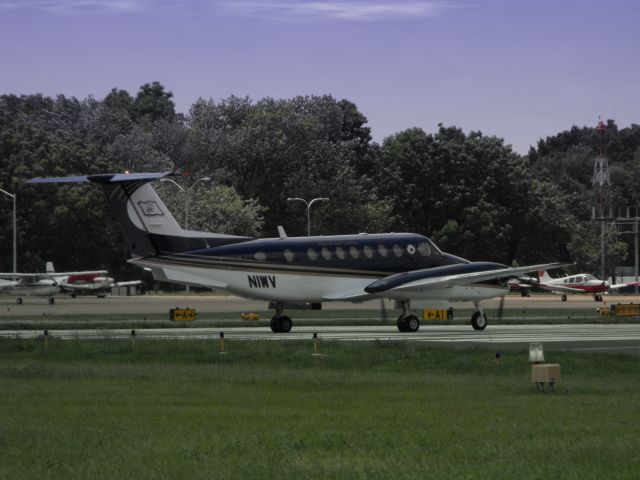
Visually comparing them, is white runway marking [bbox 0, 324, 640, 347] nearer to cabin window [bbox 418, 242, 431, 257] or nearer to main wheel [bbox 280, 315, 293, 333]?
main wheel [bbox 280, 315, 293, 333]

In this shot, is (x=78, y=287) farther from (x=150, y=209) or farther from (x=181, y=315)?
(x=150, y=209)

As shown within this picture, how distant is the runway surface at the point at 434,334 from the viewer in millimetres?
42281

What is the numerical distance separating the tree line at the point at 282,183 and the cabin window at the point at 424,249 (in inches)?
2659

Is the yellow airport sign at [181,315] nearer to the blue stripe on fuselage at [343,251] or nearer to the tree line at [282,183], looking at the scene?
the blue stripe on fuselage at [343,251]

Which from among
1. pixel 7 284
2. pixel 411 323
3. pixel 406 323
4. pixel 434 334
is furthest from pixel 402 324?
pixel 7 284

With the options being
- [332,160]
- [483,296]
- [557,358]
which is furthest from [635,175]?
[557,358]

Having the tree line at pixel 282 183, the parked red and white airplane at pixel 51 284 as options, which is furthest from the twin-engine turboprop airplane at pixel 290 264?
the tree line at pixel 282 183

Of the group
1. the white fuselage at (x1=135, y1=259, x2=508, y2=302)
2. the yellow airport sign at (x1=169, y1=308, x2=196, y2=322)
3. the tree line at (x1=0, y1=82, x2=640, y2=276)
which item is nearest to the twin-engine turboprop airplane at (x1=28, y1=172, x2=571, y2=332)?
the white fuselage at (x1=135, y1=259, x2=508, y2=302)

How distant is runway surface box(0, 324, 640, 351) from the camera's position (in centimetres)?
4228

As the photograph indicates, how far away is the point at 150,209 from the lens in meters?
48.3

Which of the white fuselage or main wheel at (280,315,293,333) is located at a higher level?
the white fuselage

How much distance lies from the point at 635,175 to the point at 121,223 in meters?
145

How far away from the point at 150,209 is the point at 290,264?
5558mm

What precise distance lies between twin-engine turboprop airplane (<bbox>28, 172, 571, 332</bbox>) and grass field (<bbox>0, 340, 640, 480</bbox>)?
12.0 m
